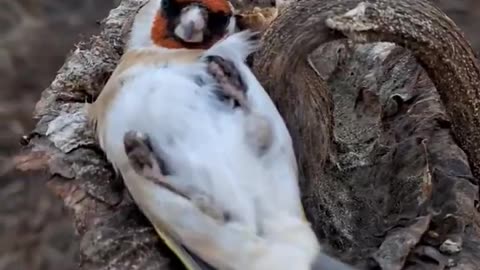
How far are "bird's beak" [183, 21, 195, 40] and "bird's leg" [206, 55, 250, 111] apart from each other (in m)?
0.07

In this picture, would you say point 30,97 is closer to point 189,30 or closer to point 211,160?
point 189,30

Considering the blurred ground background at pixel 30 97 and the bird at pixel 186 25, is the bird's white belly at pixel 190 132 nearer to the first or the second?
the bird at pixel 186 25

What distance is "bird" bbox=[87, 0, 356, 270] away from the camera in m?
1.20

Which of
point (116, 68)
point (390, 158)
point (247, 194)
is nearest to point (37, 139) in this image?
point (116, 68)

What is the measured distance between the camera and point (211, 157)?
124 centimetres

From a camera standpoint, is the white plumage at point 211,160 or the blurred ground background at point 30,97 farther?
the blurred ground background at point 30,97

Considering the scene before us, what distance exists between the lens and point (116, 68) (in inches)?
55.6

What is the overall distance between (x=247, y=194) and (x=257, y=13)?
1.02 ft

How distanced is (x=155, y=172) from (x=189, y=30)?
22 cm

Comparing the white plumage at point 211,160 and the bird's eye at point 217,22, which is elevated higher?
the bird's eye at point 217,22

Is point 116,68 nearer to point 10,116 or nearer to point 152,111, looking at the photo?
point 152,111

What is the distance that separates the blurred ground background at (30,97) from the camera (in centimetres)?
250

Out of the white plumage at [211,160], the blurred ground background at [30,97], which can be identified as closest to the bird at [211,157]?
the white plumage at [211,160]

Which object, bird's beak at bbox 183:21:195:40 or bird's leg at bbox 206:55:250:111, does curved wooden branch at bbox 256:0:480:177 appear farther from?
bird's beak at bbox 183:21:195:40
